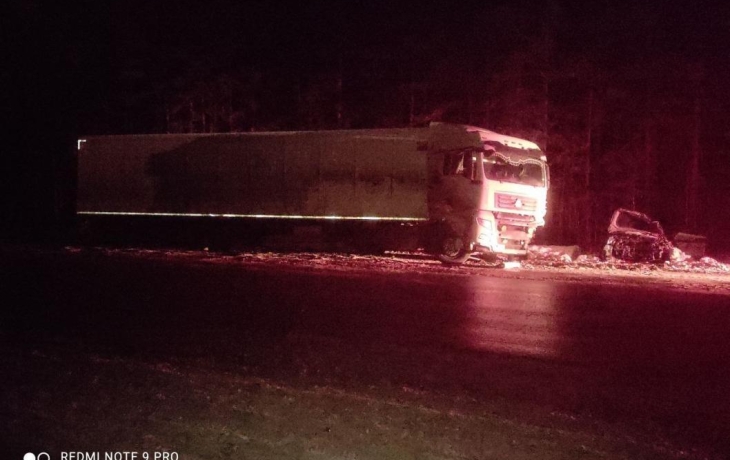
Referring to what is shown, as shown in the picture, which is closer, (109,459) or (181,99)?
(109,459)

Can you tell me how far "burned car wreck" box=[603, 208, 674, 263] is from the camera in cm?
2184

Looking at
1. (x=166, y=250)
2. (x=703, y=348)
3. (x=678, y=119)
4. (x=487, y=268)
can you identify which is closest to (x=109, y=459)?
(x=703, y=348)

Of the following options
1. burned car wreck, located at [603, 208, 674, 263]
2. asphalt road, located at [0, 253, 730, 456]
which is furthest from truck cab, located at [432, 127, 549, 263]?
asphalt road, located at [0, 253, 730, 456]

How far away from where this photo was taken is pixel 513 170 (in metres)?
20.1

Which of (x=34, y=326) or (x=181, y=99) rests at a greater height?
(x=181, y=99)

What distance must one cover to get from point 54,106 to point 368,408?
34056mm

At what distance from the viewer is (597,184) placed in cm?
2905

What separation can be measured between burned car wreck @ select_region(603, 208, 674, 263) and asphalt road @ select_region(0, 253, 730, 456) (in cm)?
666

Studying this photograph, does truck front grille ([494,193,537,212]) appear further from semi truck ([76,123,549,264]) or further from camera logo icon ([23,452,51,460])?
camera logo icon ([23,452,51,460])

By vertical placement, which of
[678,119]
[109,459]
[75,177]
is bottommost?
[109,459]

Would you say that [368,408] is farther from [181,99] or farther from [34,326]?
[181,99]

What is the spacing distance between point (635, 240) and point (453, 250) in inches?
244

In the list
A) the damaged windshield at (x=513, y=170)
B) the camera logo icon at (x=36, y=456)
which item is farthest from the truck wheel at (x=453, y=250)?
the camera logo icon at (x=36, y=456)

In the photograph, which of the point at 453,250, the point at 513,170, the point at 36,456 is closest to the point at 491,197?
the point at 513,170
